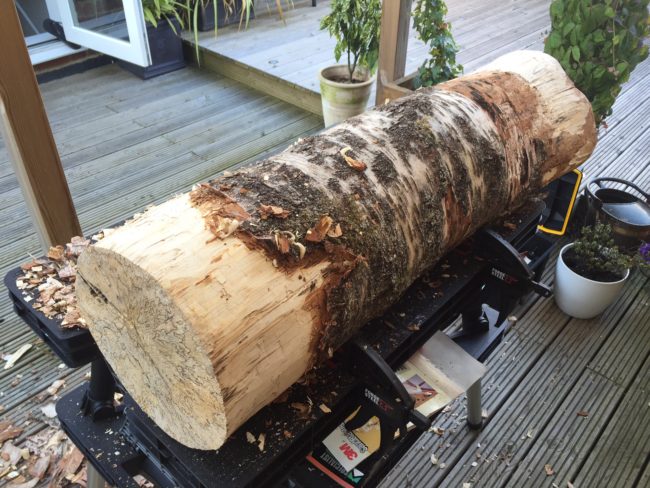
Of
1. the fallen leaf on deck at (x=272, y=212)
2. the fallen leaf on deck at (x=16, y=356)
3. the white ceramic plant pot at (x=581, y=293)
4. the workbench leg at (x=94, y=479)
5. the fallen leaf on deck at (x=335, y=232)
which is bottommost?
the fallen leaf on deck at (x=16, y=356)

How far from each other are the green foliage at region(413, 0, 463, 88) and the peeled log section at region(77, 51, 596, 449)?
1.31 meters

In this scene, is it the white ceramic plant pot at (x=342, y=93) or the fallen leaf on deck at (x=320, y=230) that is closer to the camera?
the fallen leaf on deck at (x=320, y=230)

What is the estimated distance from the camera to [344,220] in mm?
1064

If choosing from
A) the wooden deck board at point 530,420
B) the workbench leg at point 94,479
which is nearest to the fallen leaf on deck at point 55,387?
the workbench leg at point 94,479

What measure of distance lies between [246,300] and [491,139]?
83 cm

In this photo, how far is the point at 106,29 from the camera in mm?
3713

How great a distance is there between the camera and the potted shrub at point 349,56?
9.01 ft

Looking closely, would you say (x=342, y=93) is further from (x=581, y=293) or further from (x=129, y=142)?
(x=581, y=293)

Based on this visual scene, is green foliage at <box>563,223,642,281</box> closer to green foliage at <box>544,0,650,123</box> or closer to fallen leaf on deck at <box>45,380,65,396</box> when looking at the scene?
green foliage at <box>544,0,650,123</box>

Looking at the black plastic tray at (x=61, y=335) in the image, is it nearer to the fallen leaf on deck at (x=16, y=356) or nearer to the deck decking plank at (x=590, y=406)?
the fallen leaf on deck at (x=16, y=356)

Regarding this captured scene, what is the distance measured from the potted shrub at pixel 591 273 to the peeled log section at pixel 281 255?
857mm

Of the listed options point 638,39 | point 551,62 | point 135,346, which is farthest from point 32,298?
point 638,39

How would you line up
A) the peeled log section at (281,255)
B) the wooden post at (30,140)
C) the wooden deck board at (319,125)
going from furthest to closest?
the wooden deck board at (319,125)
the wooden post at (30,140)
the peeled log section at (281,255)

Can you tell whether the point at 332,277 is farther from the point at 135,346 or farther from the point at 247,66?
the point at 247,66
